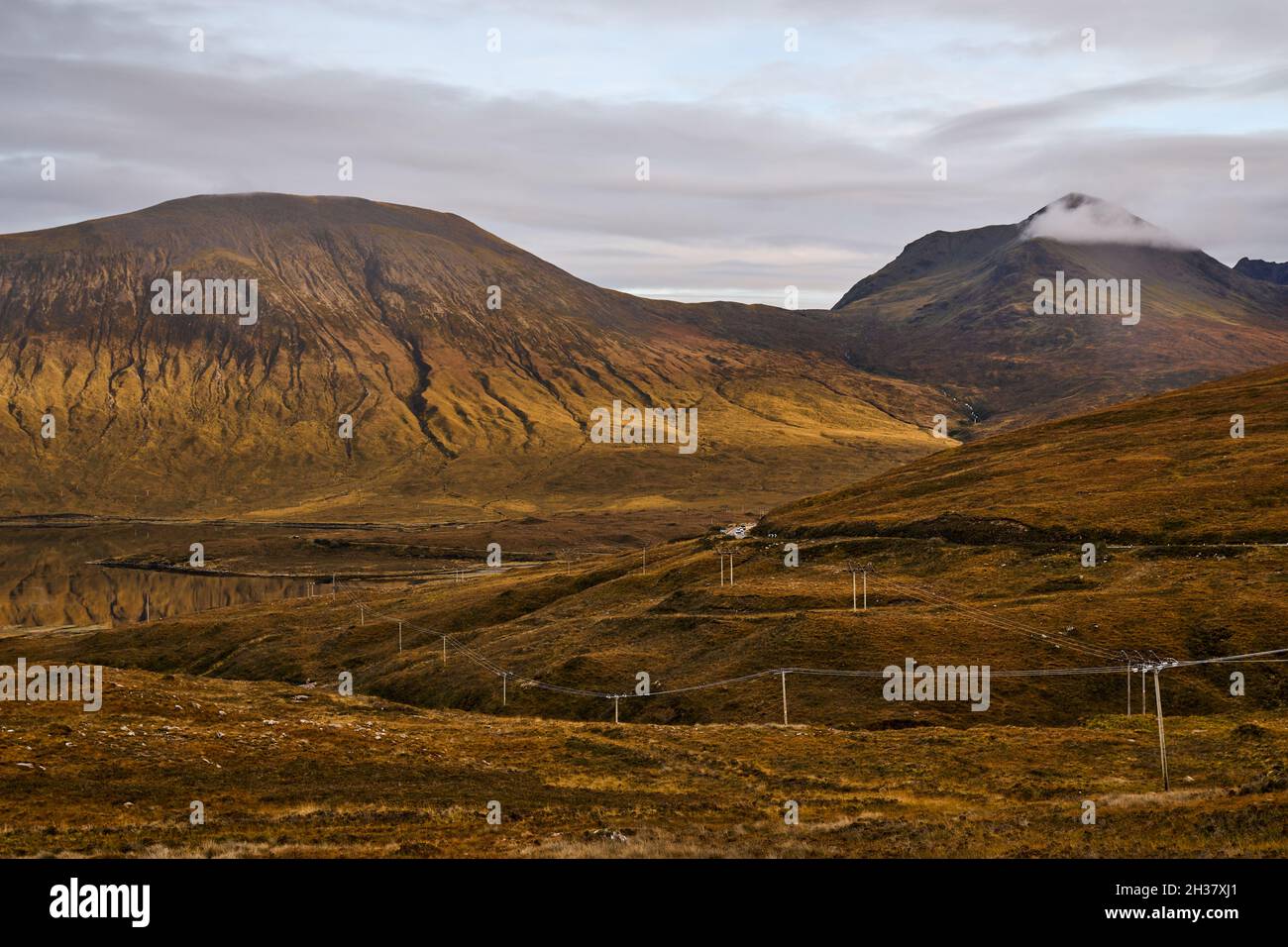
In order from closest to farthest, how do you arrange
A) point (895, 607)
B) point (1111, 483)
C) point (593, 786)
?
point (593, 786), point (895, 607), point (1111, 483)

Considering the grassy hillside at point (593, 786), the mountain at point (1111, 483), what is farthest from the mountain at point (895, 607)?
the grassy hillside at point (593, 786)

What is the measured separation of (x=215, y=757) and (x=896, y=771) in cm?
3145

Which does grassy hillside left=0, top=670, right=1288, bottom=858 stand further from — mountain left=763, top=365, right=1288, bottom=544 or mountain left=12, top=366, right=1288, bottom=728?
mountain left=763, top=365, right=1288, bottom=544

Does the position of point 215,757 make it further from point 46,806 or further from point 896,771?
point 896,771

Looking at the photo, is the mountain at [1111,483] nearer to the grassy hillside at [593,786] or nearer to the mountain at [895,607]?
the mountain at [895,607]

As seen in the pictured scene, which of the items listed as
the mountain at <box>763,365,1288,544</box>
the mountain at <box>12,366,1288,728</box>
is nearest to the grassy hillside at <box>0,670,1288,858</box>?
the mountain at <box>12,366,1288,728</box>

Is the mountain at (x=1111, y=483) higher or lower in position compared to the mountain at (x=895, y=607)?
higher

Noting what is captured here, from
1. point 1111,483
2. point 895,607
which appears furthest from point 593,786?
point 1111,483

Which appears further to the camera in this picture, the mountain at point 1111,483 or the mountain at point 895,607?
the mountain at point 1111,483

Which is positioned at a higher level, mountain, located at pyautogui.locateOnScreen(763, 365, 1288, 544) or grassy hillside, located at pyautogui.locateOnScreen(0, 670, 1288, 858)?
mountain, located at pyautogui.locateOnScreen(763, 365, 1288, 544)

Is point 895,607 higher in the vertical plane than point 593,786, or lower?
higher

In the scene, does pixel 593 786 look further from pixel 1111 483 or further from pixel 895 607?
pixel 1111 483

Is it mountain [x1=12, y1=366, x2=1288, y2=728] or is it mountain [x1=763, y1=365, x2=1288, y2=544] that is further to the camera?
mountain [x1=763, y1=365, x2=1288, y2=544]

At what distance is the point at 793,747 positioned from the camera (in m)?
57.4
